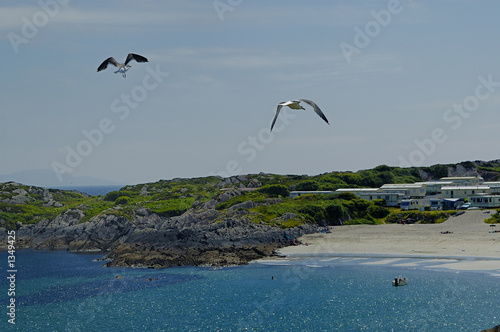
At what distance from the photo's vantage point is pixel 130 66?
28.1 m

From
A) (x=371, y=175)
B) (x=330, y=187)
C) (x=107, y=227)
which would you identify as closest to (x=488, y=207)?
(x=330, y=187)

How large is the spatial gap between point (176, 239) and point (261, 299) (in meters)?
25.5

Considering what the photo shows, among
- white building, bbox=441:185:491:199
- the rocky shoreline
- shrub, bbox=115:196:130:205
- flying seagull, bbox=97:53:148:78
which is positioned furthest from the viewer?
shrub, bbox=115:196:130:205

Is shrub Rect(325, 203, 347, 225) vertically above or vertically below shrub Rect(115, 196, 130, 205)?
below

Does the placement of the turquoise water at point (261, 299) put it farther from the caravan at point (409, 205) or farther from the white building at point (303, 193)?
the white building at point (303, 193)

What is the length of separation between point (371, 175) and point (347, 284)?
7126 centimetres

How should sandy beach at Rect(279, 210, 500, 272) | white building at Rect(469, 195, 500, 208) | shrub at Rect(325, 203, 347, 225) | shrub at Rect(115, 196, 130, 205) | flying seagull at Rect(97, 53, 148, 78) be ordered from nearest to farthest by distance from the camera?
1. flying seagull at Rect(97, 53, 148, 78)
2. sandy beach at Rect(279, 210, 500, 272)
3. shrub at Rect(325, 203, 347, 225)
4. white building at Rect(469, 195, 500, 208)
5. shrub at Rect(115, 196, 130, 205)

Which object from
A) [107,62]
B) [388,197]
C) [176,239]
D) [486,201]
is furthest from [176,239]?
[486,201]

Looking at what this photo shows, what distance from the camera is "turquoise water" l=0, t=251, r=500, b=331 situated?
3828 centimetres

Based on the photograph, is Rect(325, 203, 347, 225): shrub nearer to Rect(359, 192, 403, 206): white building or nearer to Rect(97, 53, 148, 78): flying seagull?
Rect(359, 192, 403, 206): white building

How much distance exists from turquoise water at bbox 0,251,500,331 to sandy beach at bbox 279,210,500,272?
3.42 metres

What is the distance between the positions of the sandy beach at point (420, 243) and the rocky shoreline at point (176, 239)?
4280 millimetres

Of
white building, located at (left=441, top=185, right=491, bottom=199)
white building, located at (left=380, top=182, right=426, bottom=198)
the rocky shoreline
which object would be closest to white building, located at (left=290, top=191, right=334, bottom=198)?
white building, located at (left=380, top=182, right=426, bottom=198)

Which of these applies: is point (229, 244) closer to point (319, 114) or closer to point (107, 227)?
point (107, 227)
